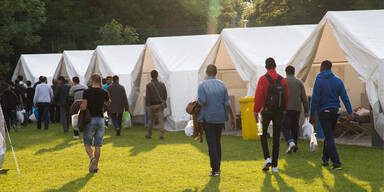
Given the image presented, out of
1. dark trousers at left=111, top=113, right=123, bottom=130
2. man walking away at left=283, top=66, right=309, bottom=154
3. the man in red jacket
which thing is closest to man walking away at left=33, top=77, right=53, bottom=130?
dark trousers at left=111, top=113, right=123, bottom=130

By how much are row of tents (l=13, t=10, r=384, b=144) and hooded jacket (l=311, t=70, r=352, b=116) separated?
2213 mm

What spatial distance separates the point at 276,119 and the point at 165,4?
54.1 meters

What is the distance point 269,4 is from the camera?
5703 centimetres

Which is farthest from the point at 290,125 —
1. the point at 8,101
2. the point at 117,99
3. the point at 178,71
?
the point at 8,101

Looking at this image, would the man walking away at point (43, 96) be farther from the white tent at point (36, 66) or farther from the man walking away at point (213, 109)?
the white tent at point (36, 66)

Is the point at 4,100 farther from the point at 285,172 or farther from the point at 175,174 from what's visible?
the point at 285,172

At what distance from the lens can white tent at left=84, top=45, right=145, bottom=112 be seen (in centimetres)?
2142

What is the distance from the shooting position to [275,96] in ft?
30.3

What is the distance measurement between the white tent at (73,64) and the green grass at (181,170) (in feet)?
42.5

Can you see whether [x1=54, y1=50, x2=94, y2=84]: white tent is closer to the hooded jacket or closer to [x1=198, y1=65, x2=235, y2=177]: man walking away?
[x1=198, y1=65, x2=235, y2=177]: man walking away

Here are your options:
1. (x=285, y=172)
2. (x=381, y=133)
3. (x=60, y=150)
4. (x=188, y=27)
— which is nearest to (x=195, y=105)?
(x=285, y=172)

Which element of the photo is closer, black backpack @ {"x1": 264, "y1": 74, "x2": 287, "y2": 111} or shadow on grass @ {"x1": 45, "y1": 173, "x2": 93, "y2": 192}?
→ shadow on grass @ {"x1": 45, "y1": 173, "x2": 93, "y2": 192}

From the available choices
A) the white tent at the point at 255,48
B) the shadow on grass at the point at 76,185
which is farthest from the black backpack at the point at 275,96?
the white tent at the point at 255,48

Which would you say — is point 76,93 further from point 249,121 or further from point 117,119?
point 249,121
